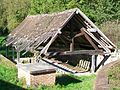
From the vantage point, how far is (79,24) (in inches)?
→ 919

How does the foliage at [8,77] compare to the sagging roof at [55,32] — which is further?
the sagging roof at [55,32]

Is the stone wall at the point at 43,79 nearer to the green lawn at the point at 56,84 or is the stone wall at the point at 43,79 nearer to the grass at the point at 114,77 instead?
the green lawn at the point at 56,84

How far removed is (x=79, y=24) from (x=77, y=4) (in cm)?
1981

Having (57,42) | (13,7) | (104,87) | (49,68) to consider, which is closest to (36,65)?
(49,68)

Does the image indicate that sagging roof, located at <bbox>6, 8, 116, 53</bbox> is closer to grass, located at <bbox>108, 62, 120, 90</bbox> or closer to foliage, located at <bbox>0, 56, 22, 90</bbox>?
foliage, located at <bbox>0, 56, 22, 90</bbox>

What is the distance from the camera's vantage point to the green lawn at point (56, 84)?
55.0 ft

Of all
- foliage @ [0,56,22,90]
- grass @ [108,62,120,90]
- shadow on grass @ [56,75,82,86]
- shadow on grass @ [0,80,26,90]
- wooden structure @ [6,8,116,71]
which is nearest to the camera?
grass @ [108,62,120,90]

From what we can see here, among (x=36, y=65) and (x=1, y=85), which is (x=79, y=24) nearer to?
(x=36, y=65)

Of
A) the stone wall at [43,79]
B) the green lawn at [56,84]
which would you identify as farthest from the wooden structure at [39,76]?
the green lawn at [56,84]

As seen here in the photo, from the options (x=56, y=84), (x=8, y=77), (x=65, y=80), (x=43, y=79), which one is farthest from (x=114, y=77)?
(x=8, y=77)

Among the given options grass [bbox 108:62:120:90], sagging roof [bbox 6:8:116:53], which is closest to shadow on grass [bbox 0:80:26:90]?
sagging roof [bbox 6:8:116:53]

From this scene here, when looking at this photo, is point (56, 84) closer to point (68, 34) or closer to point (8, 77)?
point (8, 77)

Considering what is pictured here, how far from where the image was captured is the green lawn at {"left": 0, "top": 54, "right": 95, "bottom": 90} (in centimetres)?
1677

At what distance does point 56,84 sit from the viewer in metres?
17.9
